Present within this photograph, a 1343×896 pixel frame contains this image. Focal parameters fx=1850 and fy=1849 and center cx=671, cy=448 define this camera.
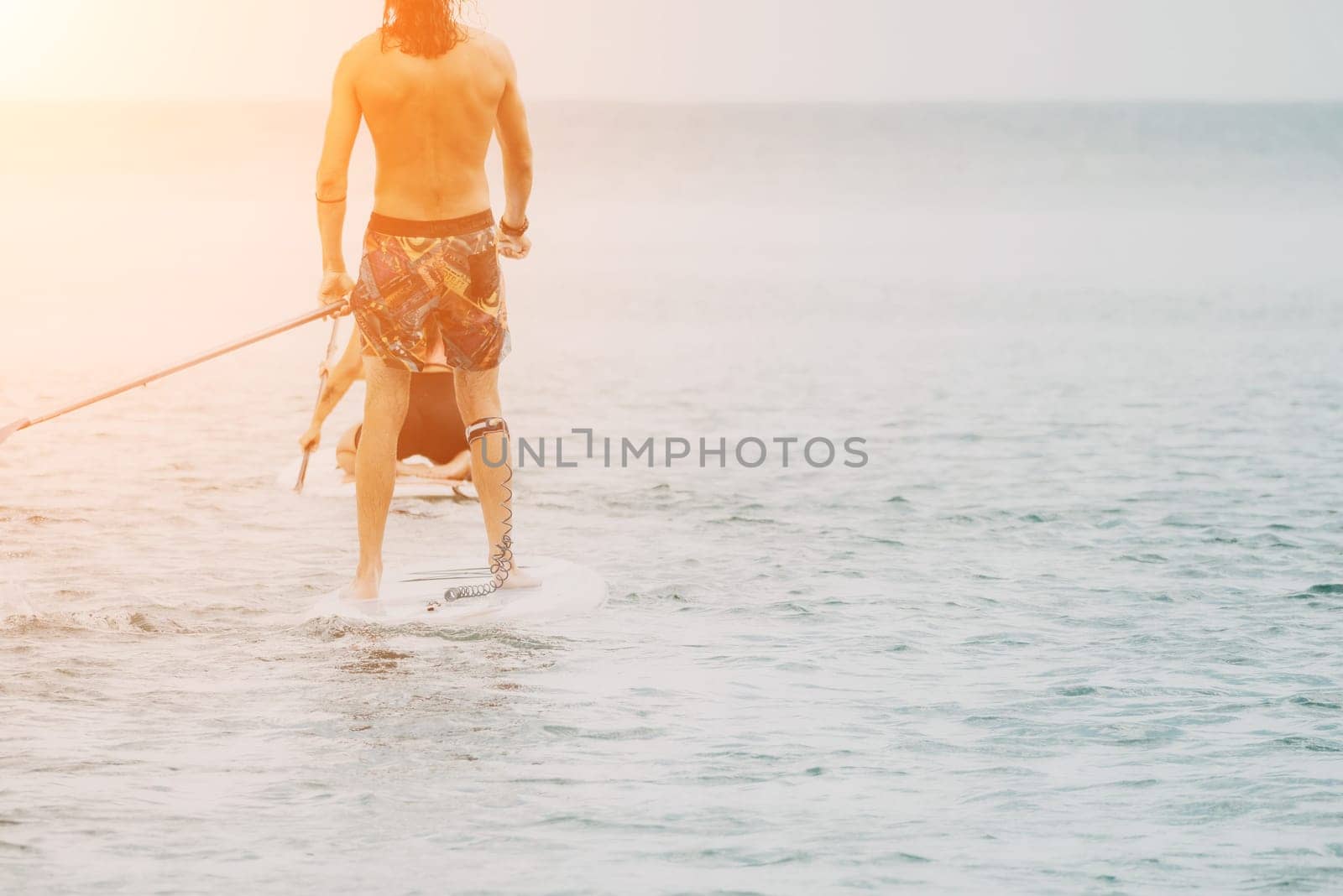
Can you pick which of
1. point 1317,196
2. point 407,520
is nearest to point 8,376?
point 407,520

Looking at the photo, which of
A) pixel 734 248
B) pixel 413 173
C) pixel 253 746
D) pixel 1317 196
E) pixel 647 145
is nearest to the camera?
pixel 253 746

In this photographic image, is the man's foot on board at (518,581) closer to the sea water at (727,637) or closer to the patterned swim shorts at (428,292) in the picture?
the sea water at (727,637)

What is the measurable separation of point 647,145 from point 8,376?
142 ft

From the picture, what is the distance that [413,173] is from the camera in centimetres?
422

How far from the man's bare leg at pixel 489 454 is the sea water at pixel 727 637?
0.34 metres

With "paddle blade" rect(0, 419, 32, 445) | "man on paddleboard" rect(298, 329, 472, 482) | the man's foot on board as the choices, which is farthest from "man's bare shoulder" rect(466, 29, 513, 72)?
"man on paddleboard" rect(298, 329, 472, 482)

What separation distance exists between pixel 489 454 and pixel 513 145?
734mm

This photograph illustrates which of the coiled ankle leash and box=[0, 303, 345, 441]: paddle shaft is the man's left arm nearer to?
box=[0, 303, 345, 441]: paddle shaft

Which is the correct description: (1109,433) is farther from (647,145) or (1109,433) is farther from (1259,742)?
(647,145)

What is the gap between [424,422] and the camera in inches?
231

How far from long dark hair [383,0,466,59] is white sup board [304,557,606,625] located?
4.14 ft

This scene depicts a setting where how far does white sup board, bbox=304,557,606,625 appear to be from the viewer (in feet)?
14.0

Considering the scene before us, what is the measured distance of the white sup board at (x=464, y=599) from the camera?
A: 426cm

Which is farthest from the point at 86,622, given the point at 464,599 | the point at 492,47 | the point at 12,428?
the point at 492,47
